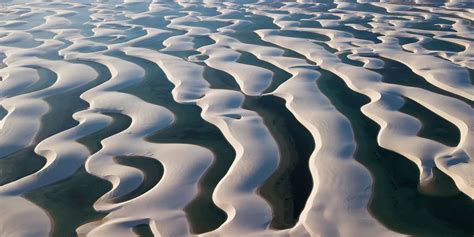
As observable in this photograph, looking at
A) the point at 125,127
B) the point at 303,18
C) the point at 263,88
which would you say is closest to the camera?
the point at 125,127

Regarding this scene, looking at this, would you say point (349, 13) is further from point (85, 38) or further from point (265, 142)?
point (265, 142)

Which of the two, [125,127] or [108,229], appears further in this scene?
[125,127]

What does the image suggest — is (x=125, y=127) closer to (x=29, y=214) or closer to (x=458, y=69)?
(x=29, y=214)

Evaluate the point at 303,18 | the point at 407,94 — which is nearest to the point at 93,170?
the point at 407,94

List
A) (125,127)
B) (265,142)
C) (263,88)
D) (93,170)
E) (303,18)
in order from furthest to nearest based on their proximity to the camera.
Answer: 1. (303,18)
2. (263,88)
3. (125,127)
4. (265,142)
5. (93,170)

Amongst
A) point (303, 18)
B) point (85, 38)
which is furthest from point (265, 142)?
point (303, 18)

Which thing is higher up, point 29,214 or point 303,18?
point 29,214
